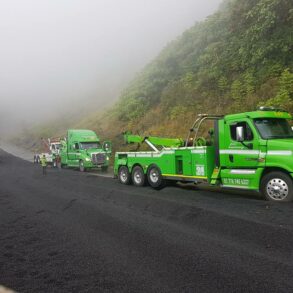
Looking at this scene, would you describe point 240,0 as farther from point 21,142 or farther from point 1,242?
point 21,142

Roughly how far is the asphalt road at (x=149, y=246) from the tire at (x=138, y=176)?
13.3ft

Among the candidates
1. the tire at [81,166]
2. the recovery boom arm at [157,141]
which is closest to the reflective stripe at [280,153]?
the recovery boom arm at [157,141]

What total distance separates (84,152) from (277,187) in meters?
18.9

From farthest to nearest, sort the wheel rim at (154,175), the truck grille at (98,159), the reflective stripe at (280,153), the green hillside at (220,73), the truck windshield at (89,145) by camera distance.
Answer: the truck windshield at (89,145)
the truck grille at (98,159)
the green hillside at (220,73)
the wheel rim at (154,175)
the reflective stripe at (280,153)

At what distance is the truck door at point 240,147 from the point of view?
11617 millimetres

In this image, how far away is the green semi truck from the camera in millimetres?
27156

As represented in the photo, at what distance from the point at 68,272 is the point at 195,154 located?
8034 millimetres

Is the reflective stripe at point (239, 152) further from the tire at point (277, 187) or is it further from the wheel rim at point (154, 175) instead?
the wheel rim at point (154, 175)

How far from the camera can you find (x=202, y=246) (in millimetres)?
6770

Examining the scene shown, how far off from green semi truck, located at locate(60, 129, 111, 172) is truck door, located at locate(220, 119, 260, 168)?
51.4 feet

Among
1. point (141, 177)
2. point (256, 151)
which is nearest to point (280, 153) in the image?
point (256, 151)

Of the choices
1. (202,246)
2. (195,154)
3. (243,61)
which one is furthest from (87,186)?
(243,61)

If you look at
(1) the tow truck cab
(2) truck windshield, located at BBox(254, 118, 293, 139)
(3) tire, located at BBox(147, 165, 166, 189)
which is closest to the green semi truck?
(3) tire, located at BBox(147, 165, 166, 189)

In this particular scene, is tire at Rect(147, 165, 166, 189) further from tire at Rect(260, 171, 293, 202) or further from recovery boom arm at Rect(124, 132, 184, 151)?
tire at Rect(260, 171, 293, 202)
